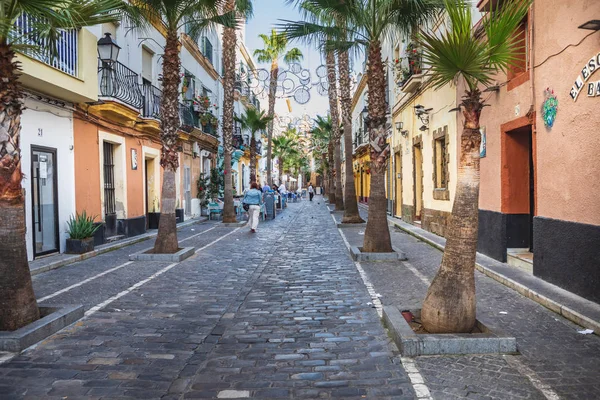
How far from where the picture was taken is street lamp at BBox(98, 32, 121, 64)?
43.1 feet

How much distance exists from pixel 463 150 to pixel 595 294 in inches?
111

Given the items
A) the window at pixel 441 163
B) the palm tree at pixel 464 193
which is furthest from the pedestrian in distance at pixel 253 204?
the palm tree at pixel 464 193

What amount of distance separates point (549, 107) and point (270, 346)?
544cm

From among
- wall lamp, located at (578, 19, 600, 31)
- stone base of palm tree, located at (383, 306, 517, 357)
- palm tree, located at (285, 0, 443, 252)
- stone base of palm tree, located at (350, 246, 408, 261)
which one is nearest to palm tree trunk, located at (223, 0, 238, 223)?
palm tree, located at (285, 0, 443, 252)

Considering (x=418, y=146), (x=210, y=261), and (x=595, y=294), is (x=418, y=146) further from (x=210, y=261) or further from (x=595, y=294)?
(x=595, y=294)

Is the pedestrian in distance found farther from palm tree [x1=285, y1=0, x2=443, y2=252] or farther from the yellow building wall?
palm tree [x1=285, y1=0, x2=443, y2=252]

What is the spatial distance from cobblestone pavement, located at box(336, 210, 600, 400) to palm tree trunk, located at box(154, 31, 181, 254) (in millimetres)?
6003

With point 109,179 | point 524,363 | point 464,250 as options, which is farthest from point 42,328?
point 109,179

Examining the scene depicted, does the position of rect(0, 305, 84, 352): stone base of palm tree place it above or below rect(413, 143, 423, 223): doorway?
below

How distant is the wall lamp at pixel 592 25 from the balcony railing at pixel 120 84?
36.8 ft

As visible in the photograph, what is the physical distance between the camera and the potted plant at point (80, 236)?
1182 centimetres

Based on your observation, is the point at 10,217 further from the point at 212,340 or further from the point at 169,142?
the point at 169,142

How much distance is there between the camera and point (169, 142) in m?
11.6

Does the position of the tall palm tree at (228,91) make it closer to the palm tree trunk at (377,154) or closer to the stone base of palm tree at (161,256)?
the stone base of palm tree at (161,256)
